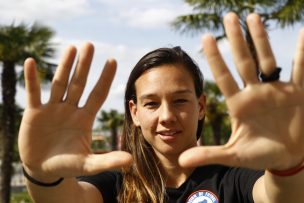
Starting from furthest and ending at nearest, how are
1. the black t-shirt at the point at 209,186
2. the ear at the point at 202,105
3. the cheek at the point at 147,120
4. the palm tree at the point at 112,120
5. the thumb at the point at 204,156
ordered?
the palm tree at the point at 112,120
the ear at the point at 202,105
the cheek at the point at 147,120
the black t-shirt at the point at 209,186
the thumb at the point at 204,156

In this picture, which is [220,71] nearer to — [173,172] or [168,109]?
[168,109]

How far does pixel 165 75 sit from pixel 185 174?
518 mm

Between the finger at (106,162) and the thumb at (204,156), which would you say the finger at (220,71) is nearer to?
the thumb at (204,156)

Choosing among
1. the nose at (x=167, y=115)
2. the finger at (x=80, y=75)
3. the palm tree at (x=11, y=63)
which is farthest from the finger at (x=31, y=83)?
the palm tree at (x=11, y=63)

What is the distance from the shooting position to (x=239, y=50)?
1.94 m

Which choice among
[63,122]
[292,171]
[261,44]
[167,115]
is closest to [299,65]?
[261,44]

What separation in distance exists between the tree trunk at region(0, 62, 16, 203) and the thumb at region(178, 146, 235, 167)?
1310 centimetres

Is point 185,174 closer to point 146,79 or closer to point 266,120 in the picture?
point 146,79

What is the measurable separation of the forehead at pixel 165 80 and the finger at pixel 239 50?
655 millimetres

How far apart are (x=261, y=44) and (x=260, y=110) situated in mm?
242

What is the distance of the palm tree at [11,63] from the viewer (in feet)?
47.6

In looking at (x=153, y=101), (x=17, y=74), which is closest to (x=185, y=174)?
(x=153, y=101)

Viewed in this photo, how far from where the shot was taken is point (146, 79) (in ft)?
8.94

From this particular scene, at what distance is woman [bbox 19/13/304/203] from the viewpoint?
6.42ft
